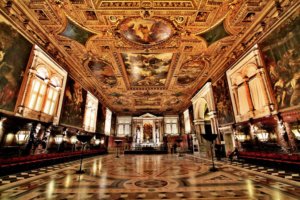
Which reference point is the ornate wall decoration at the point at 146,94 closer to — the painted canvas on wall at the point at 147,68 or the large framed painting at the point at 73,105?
the painted canvas on wall at the point at 147,68

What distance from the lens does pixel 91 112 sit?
16266 mm

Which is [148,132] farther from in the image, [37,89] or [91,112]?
[37,89]

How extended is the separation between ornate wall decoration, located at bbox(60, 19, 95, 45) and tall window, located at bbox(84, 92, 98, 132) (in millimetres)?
7652

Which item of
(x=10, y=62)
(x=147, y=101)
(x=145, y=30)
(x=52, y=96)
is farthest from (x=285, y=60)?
(x=147, y=101)

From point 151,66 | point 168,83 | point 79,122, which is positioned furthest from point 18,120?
point 168,83

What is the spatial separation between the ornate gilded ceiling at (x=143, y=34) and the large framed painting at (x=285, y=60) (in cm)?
95

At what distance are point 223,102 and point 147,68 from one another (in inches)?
263

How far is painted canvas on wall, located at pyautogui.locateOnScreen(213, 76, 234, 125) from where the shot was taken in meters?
9.96

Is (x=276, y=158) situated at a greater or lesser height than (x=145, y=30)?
lesser

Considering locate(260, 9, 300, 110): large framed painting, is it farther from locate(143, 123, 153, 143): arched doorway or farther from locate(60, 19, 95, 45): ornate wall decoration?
locate(143, 123, 153, 143): arched doorway

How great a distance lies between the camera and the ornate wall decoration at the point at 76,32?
7414 millimetres

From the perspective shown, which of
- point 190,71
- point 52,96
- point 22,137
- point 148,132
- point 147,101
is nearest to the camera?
point 22,137

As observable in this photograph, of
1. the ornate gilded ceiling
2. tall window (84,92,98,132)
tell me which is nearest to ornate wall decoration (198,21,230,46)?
the ornate gilded ceiling

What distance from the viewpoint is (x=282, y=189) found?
341cm
